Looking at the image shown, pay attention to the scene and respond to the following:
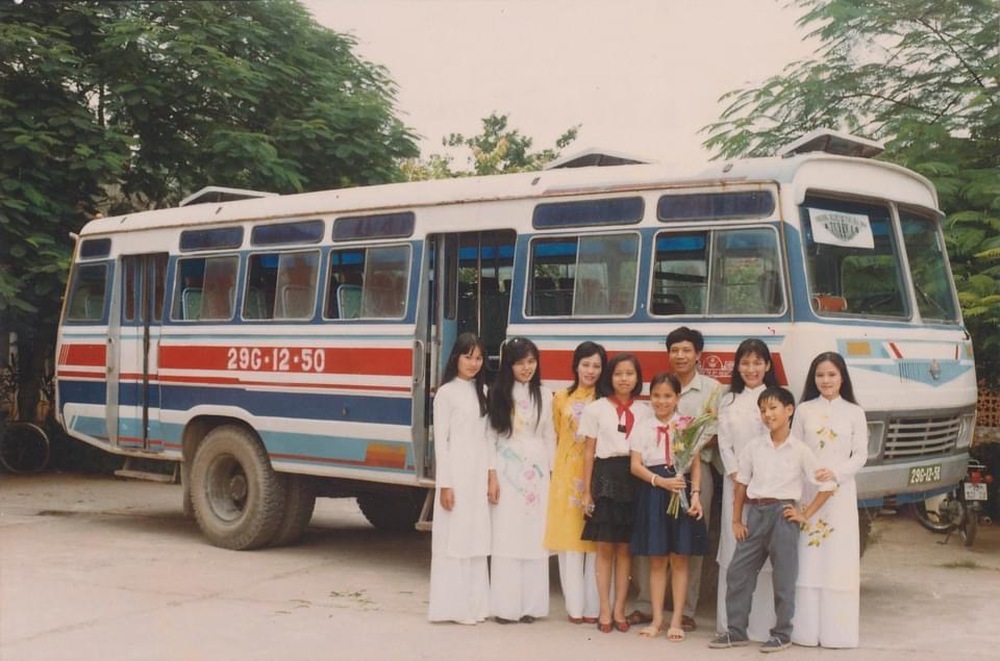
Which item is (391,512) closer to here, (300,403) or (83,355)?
(300,403)

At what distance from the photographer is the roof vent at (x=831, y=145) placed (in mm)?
8062

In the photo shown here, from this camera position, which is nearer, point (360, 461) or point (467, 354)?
point (467, 354)

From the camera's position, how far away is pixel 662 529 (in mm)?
6973

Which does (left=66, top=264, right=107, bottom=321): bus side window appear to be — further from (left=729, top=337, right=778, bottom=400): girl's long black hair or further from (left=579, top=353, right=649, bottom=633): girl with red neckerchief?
(left=729, top=337, right=778, bottom=400): girl's long black hair

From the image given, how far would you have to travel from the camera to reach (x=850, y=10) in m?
11.9

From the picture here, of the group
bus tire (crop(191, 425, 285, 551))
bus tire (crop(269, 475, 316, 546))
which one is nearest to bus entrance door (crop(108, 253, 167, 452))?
bus tire (crop(191, 425, 285, 551))

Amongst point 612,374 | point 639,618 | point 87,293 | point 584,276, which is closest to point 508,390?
point 612,374

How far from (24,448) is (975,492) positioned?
1196cm

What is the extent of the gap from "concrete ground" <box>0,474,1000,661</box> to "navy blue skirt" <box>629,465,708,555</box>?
52cm

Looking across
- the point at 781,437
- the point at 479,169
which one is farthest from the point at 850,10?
the point at 479,169

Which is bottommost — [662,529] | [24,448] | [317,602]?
[317,602]

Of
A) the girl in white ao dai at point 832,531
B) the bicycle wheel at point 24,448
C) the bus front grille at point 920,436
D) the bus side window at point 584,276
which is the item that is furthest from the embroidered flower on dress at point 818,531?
the bicycle wheel at point 24,448

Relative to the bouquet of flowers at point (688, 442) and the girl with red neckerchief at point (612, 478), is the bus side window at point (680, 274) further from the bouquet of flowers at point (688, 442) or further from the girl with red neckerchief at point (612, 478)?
the bouquet of flowers at point (688, 442)

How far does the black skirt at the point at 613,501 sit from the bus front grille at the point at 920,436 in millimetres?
1640
